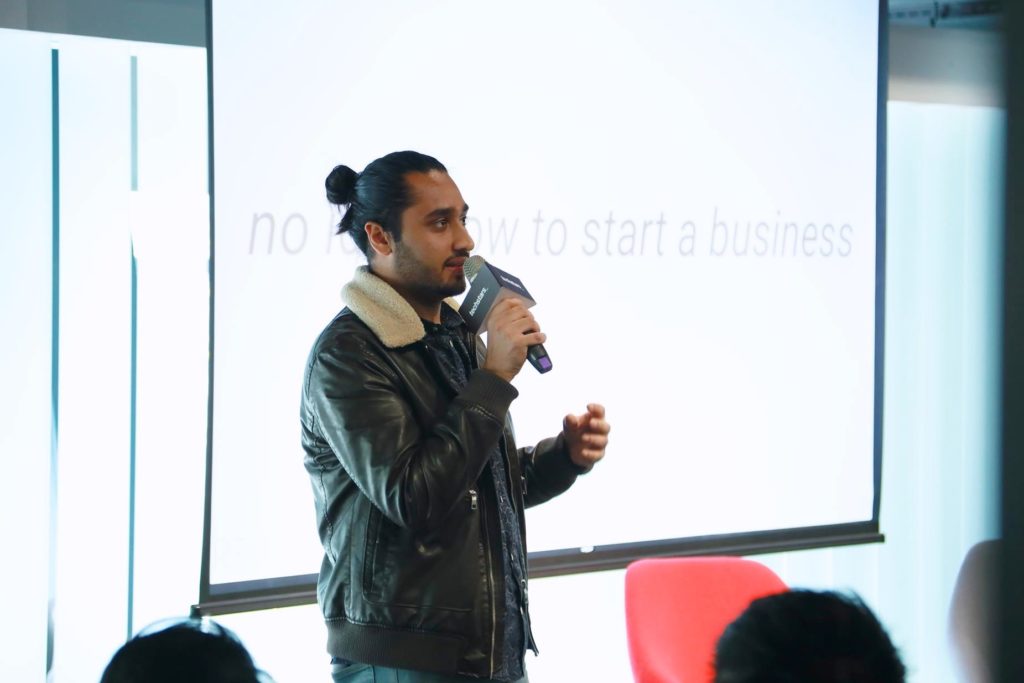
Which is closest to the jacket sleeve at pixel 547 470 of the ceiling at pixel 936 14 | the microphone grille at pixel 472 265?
the microphone grille at pixel 472 265

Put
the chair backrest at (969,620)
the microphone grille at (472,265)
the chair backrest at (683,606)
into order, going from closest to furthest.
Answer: the microphone grille at (472,265) → the chair backrest at (969,620) → the chair backrest at (683,606)

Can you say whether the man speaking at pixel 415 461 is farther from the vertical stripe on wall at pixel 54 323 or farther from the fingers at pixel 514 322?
the vertical stripe on wall at pixel 54 323

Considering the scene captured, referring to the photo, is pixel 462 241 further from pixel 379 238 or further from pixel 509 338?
pixel 509 338

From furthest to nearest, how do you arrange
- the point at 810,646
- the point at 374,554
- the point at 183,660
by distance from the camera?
the point at 374,554, the point at 183,660, the point at 810,646

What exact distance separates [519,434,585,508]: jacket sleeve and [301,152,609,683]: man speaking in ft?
0.39

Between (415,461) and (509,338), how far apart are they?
0.27m

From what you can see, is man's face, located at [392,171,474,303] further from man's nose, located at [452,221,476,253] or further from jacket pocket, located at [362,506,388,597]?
jacket pocket, located at [362,506,388,597]

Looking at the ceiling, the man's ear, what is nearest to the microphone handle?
the man's ear

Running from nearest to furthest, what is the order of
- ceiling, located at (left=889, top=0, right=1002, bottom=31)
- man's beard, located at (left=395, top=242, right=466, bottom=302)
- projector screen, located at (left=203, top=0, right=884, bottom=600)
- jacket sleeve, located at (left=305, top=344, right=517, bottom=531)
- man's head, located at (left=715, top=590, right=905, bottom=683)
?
man's head, located at (left=715, top=590, right=905, bottom=683), jacket sleeve, located at (left=305, top=344, right=517, bottom=531), man's beard, located at (left=395, top=242, right=466, bottom=302), projector screen, located at (left=203, top=0, right=884, bottom=600), ceiling, located at (left=889, top=0, right=1002, bottom=31)

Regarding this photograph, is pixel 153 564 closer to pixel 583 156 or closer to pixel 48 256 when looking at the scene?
pixel 48 256

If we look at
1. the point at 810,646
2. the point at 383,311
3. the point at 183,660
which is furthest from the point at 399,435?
the point at 810,646

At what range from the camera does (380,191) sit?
78.9 inches

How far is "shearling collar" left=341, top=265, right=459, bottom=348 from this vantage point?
187 centimetres

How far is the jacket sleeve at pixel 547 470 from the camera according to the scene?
2.11 meters
